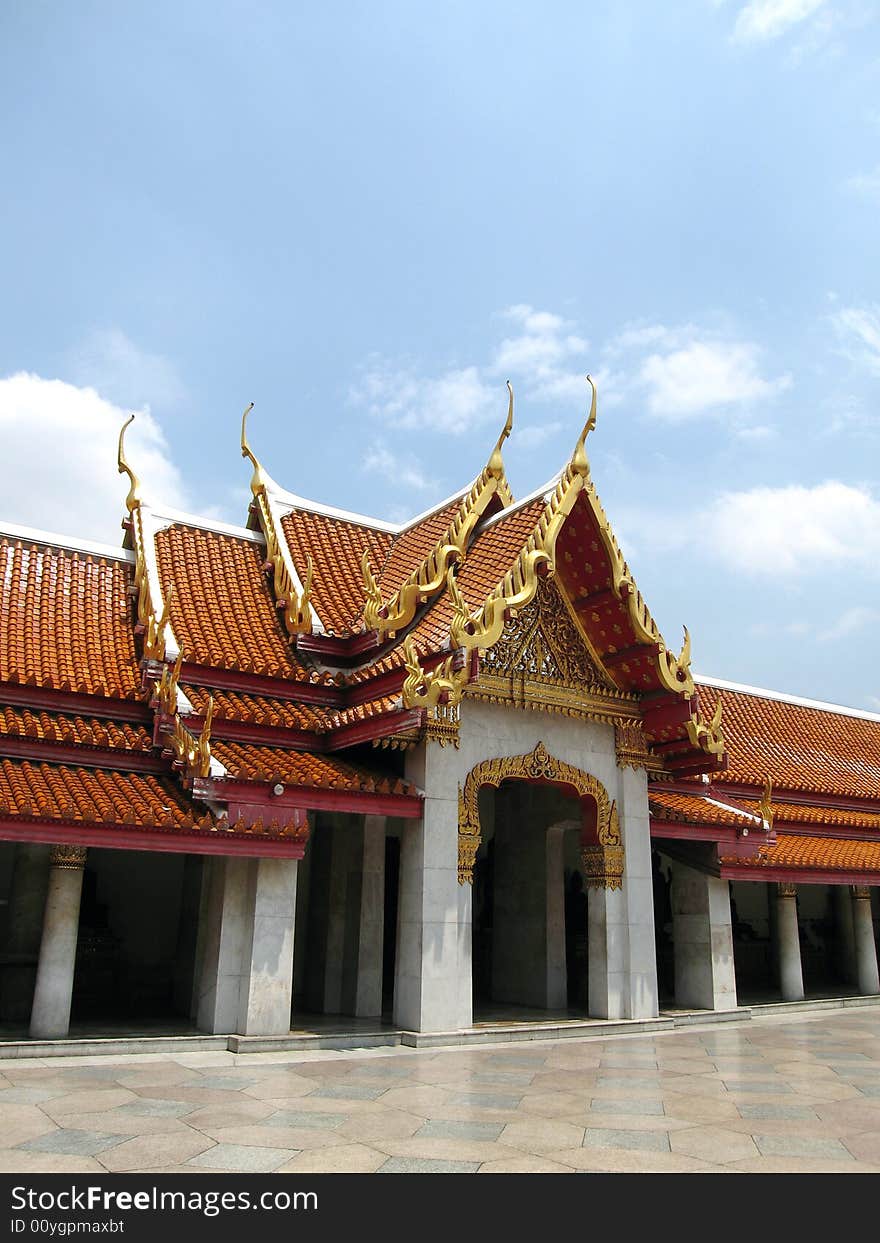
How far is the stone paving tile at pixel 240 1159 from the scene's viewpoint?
16.3 feet

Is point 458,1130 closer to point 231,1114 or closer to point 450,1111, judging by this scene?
point 450,1111

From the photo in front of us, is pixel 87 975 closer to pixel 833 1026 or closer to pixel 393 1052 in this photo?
pixel 393 1052

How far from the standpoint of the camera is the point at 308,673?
41.3 feet

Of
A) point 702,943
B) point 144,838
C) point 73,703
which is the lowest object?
point 702,943

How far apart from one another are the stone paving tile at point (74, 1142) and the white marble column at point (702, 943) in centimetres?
969

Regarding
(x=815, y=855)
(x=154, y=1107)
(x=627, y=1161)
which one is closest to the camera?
(x=627, y=1161)

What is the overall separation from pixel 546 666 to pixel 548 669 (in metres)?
0.04

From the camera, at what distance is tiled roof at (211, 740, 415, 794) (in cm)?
997

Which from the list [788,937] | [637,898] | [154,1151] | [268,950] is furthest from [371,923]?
[788,937]

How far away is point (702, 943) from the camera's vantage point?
13695 millimetres

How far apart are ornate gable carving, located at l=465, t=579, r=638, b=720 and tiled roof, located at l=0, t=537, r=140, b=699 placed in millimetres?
4195

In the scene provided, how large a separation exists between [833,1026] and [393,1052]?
640cm

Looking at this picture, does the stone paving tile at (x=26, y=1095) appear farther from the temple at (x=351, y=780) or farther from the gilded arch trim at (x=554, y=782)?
the gilded arch trim at (x=554, y=782)
